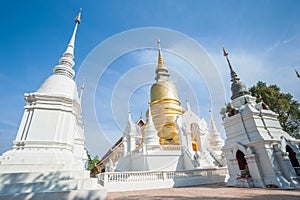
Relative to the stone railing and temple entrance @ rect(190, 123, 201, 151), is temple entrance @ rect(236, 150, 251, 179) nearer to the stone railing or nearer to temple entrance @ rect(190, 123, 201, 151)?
the stone railing

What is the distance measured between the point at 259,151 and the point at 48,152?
9762 millimetres

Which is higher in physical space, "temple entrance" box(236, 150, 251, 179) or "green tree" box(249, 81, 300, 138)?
"green tree" box(249, 81, 300, 138)

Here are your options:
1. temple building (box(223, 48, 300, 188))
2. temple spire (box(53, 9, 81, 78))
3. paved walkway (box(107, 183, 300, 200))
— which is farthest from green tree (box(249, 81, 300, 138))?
temple spire (box(53, 9, 81, 78))

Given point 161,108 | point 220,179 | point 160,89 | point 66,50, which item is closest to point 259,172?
point 220,179

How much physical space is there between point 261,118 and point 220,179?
226 inches

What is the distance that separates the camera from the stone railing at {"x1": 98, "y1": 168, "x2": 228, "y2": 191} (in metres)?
9.59

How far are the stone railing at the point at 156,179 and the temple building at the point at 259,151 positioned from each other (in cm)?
261

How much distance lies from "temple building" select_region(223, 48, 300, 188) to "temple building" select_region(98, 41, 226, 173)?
3.95m

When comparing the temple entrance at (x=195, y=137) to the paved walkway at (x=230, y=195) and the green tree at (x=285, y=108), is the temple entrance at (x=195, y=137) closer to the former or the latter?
the green tree at (x=285, y=108)

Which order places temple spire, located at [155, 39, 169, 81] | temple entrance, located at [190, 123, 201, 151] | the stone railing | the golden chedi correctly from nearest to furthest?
the stone railing < temple entrance, located at [190, 123, 201, 151] < the golden chedi < temple spire, located at [155, 39, 169, 81]

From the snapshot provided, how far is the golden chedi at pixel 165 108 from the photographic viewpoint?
1888 centimetres

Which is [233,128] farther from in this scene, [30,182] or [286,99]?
[286,99]

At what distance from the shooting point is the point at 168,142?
18359 mm

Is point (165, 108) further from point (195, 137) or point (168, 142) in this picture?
point (195, 137)
